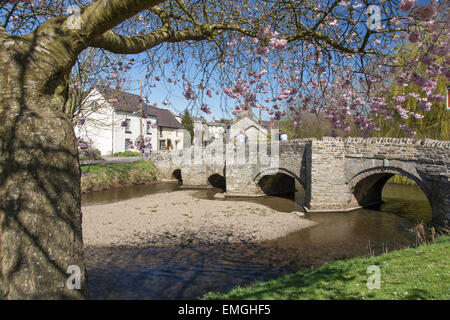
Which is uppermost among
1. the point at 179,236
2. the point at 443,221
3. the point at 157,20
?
the point at 157,20

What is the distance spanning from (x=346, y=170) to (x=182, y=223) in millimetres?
7580

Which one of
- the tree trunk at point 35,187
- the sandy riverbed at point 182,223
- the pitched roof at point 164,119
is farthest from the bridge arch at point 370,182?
the pitched roof at point 164,119

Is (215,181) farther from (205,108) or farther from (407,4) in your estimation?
(407,4)

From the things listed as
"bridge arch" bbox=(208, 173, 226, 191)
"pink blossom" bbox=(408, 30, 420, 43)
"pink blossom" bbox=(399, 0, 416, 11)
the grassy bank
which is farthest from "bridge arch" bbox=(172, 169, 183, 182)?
"pink blossom" bbox=(399, 0, 416, 11)

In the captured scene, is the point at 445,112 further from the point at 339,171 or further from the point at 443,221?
the point at 443,221

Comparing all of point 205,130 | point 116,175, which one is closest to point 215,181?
point 205,130

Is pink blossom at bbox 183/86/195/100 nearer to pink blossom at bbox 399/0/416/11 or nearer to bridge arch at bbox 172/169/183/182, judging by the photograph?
pink blossom at bbox 399/0/416/11

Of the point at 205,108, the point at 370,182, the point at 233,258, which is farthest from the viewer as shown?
the point at 370,182

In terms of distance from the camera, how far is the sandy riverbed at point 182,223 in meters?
9.56

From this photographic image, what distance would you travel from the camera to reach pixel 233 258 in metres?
8.08

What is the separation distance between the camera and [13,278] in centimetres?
212
